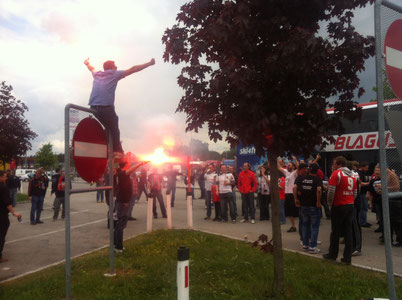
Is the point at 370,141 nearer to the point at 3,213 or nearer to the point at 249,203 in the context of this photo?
the point at 249,203

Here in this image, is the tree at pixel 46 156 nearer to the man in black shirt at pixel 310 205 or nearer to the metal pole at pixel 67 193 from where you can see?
the man in black shirt at pixel 310 205

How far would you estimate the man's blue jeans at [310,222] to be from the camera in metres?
7.80

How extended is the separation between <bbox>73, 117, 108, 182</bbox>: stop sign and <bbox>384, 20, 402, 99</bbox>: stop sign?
337 centimetres

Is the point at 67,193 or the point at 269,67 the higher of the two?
the point at 269,67

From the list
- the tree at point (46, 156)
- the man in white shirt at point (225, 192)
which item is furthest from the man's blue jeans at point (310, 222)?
the tree at point (46, 156)

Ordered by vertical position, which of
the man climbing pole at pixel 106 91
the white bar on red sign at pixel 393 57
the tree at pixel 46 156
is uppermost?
the tree at pixel 46 156

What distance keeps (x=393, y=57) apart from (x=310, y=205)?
18.9 feet

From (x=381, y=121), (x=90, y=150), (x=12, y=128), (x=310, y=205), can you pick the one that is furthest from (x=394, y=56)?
(x=12, y=128)

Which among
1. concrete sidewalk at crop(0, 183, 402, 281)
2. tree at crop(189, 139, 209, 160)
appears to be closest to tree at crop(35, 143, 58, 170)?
tree at crop(189, 139, 209, 160)

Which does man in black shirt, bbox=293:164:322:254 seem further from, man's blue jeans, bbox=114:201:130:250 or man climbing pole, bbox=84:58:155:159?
man climbing pole, bbox=84:58:155:159

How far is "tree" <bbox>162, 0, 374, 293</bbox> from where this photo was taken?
4.02 metres

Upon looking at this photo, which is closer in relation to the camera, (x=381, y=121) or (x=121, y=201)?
(x=381, y=121)

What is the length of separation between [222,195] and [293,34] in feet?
30.8

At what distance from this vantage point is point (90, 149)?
14.9 feet
